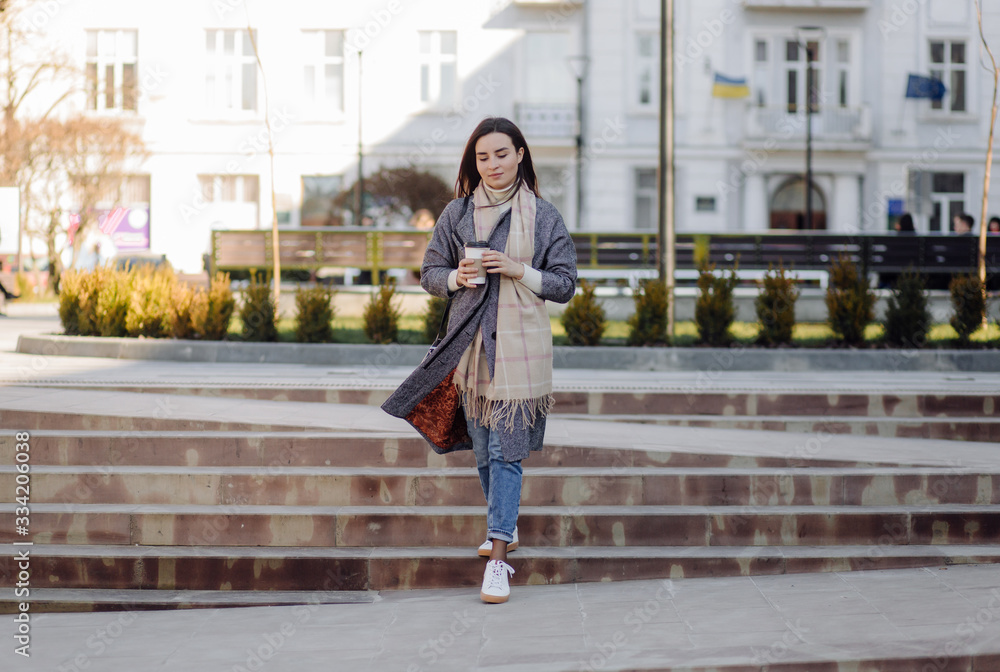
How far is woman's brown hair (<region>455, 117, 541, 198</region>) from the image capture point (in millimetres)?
5066

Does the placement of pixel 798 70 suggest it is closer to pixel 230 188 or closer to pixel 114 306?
pixel 230 188

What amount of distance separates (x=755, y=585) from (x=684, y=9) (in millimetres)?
28834

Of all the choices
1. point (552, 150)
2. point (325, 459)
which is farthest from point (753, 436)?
point (552, 150)

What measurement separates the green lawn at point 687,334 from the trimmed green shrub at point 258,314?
0.25 meters

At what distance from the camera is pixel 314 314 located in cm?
1271

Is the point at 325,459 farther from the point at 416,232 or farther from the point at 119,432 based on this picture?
the point at 416,232

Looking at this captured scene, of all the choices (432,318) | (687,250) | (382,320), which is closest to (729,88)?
(687,250)

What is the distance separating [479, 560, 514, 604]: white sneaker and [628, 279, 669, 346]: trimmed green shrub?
25.3 ft

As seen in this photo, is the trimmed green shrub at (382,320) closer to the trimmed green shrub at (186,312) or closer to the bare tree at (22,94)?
the trimmed green shrub at (186,312)

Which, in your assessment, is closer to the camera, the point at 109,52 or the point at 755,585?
the point at 755,585

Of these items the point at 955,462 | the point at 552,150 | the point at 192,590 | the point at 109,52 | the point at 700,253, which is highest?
the point at 109,52

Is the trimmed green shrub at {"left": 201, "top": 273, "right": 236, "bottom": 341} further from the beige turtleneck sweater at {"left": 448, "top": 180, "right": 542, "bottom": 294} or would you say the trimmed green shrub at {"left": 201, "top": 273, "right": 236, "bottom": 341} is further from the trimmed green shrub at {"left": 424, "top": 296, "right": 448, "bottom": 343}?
the beige turtleneck sweater at {"left": 448, "top": 180, "right": 542, "bottom": 294}

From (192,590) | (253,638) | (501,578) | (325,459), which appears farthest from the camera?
(325,459)

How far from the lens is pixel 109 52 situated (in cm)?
3228
